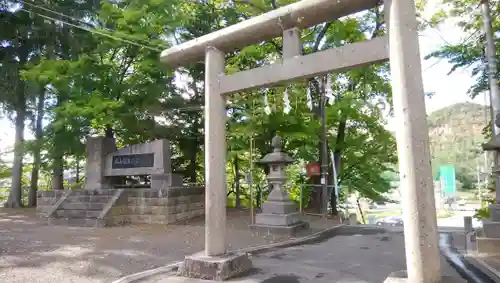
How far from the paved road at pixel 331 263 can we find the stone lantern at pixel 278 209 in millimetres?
1466

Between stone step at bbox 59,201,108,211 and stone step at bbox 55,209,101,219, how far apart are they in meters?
0.11

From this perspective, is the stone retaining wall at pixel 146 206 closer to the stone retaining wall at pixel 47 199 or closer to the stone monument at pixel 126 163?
the stone monument at pixel 126 163

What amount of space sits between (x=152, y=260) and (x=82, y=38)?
13863mm

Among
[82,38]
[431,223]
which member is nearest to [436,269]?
[431,223]

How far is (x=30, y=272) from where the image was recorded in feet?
17.5

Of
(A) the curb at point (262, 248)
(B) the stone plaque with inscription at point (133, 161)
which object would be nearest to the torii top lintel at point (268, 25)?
(A) the curb at point (262, 248)

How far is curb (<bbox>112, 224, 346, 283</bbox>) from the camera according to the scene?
5199 mm

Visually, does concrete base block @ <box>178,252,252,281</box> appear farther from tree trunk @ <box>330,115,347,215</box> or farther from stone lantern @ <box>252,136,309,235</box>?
tree trunk @ <box>330,115,347,215</box>

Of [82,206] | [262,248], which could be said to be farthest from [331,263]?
[82,206]

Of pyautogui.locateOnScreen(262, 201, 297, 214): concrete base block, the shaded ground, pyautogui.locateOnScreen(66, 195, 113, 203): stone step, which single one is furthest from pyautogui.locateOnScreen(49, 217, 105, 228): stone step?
pyautogui.locateOnScreen(262, 201, 297, 214): concrete base block

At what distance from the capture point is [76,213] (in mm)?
10930

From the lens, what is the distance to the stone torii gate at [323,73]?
346 cm

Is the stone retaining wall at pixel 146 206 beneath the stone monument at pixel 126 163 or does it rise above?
beneath

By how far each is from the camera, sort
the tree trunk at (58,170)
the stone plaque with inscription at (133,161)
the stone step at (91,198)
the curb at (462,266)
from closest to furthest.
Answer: the curb at (462,266), the stone step at (91,198), the stone plaque with inscription at (133,161), the tree trunk at (58,170)
